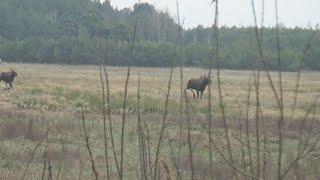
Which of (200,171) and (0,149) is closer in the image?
(200,171)

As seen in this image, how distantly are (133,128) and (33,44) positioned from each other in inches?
3049

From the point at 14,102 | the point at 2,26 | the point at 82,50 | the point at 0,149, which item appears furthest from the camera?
the point at 2,26

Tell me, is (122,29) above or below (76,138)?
above

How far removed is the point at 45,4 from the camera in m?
130

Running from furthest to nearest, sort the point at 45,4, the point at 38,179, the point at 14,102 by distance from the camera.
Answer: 1. the point at 45,4
2. the point at 14,102
3. the point at 38,179

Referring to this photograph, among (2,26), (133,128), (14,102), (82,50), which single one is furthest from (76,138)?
(2,26)

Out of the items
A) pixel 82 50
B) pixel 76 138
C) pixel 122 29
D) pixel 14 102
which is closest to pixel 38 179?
pixel 76 138

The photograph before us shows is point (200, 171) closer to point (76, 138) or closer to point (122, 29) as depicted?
point (76, 138)

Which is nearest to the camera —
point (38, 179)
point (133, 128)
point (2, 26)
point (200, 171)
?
point (38, 179)

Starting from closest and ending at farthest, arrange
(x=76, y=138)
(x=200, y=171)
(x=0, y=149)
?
(x=200, y=171)
(x=0, y=149)
(x=76, y=138)

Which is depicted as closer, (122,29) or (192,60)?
(122,29)

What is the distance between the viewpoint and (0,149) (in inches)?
420

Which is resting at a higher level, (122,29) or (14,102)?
(122,29)

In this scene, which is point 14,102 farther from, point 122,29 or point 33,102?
point 122,29
